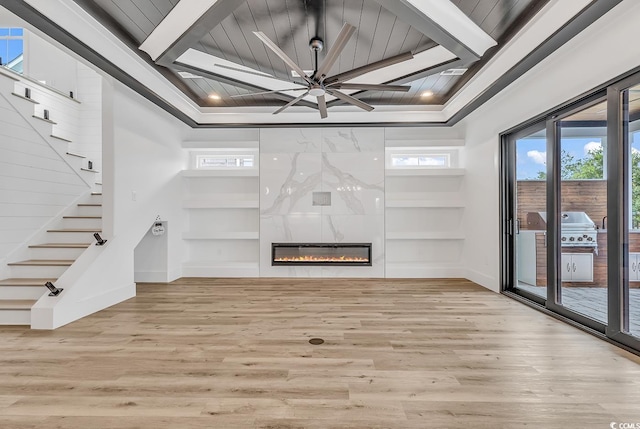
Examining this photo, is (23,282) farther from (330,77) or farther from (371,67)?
(371,67)

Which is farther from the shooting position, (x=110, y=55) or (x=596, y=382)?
(x=110, y=55)

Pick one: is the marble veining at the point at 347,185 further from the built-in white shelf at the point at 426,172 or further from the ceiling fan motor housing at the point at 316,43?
the ceiling fan motor housing at the point at 316,43

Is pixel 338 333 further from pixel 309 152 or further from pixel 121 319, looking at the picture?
pixel 309 152

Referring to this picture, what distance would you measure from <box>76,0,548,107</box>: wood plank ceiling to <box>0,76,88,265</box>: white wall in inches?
73.3

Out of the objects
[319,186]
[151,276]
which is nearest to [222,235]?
[151,276]

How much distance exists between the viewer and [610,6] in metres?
2.23

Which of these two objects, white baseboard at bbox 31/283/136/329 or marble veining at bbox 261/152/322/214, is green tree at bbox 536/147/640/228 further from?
white baseboard at bbox 31/283/136/329

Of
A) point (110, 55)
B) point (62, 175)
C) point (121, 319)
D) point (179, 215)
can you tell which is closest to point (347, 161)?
point (179, 215)

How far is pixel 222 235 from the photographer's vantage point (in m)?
5.41

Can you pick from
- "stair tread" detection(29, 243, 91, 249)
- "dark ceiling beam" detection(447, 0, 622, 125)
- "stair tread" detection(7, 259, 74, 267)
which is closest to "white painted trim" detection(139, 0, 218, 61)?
"stair tread" detection(29, 243, 91, 249)

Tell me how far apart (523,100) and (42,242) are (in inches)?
251

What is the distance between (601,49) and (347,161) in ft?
11.3

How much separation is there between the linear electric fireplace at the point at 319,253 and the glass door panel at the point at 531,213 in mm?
2270

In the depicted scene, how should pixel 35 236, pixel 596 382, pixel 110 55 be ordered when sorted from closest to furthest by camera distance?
1. pixel 596 382
2. pixel 110 55
3. pixel 35 236
